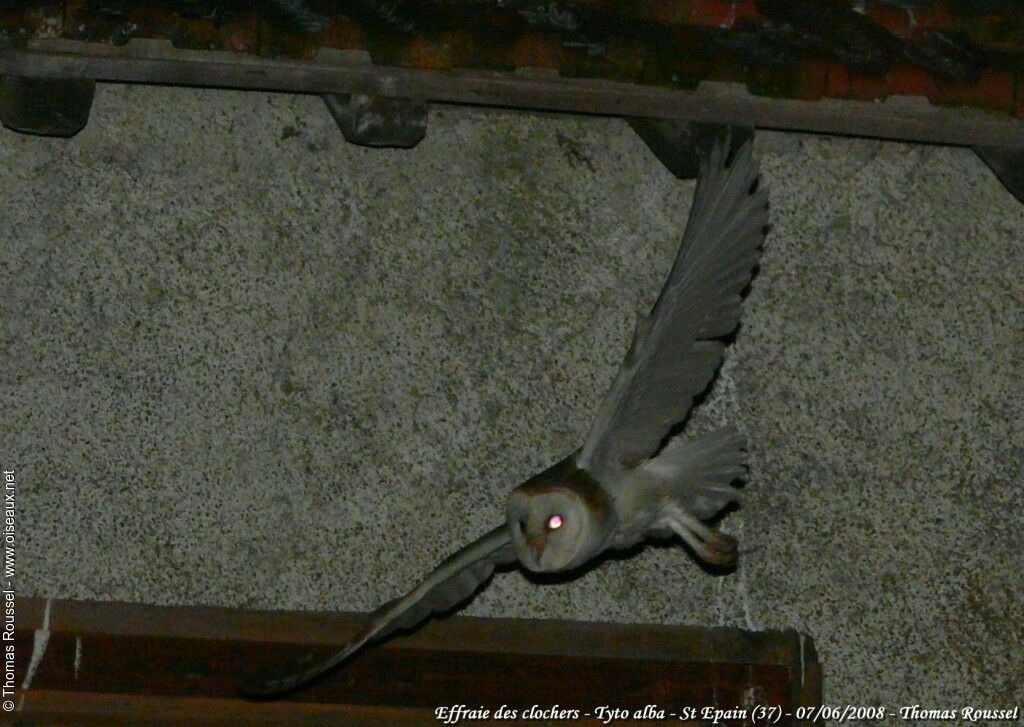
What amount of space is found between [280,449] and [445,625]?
2.00ft

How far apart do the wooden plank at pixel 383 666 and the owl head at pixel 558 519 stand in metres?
0.34

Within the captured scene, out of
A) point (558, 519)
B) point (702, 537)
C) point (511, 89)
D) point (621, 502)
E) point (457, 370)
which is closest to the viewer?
point (558, 519)

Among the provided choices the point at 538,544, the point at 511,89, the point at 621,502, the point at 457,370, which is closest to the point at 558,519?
the point at 538,544

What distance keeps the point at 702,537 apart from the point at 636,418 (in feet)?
1.25

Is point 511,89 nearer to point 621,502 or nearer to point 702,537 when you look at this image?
point 621,502

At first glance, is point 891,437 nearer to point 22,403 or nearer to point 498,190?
point 498,190

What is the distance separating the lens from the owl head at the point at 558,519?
306 cm

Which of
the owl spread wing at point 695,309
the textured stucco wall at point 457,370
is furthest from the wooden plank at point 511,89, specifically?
the owl spread wing at point 695,309

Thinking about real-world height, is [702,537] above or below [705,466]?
below

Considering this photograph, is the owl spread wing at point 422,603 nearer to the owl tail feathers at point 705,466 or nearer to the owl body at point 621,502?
the owl body at point 621,502

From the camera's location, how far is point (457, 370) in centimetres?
366

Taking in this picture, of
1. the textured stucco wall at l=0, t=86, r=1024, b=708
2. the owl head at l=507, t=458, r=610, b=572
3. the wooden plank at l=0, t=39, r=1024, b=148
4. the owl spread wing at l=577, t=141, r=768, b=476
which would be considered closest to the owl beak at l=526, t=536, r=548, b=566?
the owl head at l=507, t=458, r=610, b=572

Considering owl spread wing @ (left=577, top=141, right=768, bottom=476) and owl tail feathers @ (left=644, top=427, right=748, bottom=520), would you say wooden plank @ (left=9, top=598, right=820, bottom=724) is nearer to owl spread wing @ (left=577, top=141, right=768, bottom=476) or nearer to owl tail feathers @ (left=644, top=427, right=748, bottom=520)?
owl tail feathers @ (left=644, top=427, right=748, bottom=520)

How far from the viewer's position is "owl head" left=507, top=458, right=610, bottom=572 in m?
3.06
